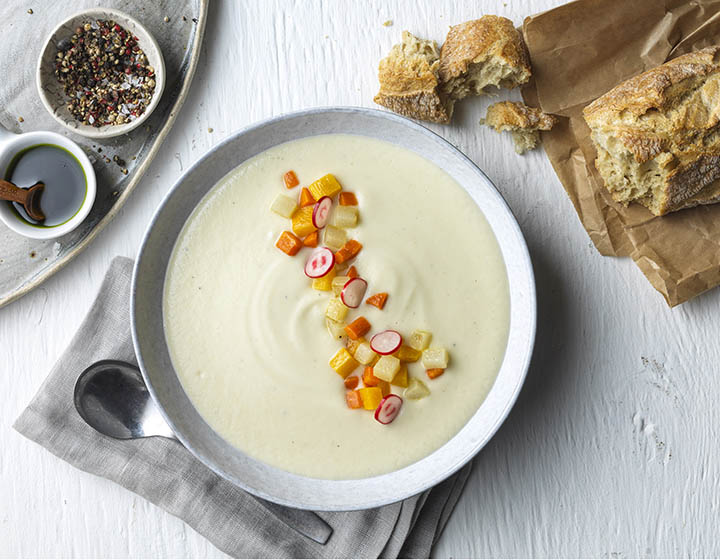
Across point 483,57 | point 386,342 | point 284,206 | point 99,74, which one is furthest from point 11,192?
point 483,57

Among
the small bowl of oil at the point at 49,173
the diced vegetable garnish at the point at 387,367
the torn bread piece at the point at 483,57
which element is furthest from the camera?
the small bowl of oil at the point at 49,173

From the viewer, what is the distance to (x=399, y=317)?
6.81ft

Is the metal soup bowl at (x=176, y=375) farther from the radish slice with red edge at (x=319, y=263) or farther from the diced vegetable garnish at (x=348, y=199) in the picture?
the radish slice with red edge at (x=319, y=263)

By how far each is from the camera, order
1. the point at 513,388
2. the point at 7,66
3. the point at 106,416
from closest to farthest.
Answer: the point at 513,388 < the point at 106,416 < the point at 7,66

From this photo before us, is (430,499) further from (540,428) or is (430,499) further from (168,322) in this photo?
(168,322)

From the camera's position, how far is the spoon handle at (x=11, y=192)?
222 cm

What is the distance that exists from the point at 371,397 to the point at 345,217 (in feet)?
1.98

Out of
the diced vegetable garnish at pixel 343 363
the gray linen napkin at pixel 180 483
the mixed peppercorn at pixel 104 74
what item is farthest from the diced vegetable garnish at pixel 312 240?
the mixed peppercorn at pixel 104 74

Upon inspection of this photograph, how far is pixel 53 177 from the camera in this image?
231 centimetres

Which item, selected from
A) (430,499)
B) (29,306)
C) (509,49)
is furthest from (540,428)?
(29,306)

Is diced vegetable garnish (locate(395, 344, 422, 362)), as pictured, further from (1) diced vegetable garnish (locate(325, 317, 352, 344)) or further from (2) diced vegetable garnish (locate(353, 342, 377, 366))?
(1) diced vegetable garnish (locate(325, 317, 352, 344))

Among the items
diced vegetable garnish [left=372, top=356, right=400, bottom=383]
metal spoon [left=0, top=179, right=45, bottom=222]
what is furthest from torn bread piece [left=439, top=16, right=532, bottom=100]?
metal spoon [left=0, top=179, right=45, bottom=222]

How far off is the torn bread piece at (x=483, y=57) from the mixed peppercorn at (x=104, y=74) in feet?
3.59

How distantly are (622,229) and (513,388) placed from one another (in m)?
0.72
